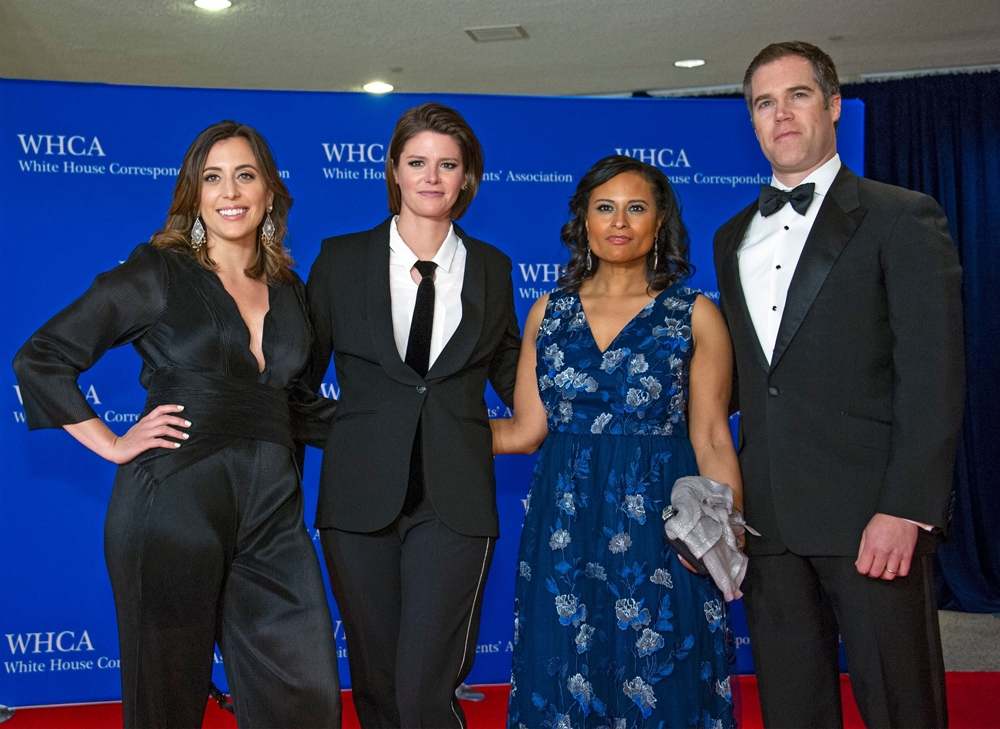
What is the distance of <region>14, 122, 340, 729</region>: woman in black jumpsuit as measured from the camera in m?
2.03

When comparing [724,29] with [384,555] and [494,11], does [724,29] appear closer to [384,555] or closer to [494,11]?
[494,11]

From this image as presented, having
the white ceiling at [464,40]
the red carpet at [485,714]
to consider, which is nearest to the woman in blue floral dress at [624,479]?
the red carpet at [485,714]

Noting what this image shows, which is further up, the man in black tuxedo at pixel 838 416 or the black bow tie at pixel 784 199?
the black bow tie at pixel 784 199

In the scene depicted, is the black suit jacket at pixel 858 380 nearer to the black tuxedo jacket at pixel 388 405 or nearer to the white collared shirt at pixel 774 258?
the white collared shirt at pixel 774 258

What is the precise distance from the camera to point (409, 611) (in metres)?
2.18

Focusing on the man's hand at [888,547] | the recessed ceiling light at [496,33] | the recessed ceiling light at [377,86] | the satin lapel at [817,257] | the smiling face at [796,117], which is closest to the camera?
the man's hand at [888,547]

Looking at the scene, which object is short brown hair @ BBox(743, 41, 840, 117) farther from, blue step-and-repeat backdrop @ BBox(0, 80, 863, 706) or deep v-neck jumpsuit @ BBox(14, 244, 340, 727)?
blue step-and-repeat backdrop @ BBox(0, 80, 863, 706)

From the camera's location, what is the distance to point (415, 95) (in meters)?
3.62

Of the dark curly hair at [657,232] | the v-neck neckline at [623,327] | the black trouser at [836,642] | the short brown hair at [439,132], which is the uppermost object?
the short brown hair at [439,132]

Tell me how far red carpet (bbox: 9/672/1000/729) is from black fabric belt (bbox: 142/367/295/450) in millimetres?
1768

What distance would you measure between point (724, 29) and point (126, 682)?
15.4ft

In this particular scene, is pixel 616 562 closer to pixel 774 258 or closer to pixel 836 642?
pixel 836 642

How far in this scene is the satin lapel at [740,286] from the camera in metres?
2.16

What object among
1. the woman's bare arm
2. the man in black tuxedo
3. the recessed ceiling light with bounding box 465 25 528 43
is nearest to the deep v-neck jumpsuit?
the woman's bare arm
